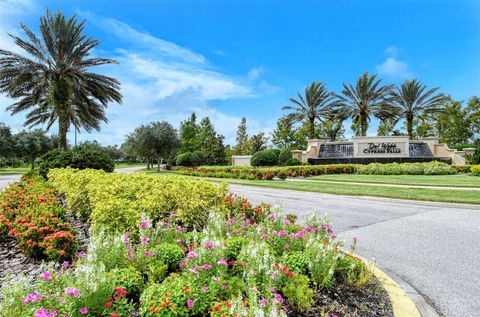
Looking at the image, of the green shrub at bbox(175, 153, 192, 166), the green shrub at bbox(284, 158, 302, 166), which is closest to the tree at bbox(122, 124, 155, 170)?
the green shrub at bbox(175, 153, 192, 166)

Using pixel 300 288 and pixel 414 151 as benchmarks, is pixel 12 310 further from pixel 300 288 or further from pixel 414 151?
pixel 414 151

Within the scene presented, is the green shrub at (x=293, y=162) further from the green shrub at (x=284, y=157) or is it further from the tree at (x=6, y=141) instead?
the tree at (x=6, y=141)

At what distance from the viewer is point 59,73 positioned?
2119 cm

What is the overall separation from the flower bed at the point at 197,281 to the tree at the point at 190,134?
49.4 metres

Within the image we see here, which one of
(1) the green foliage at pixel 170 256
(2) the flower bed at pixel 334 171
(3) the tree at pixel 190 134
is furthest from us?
(3) the tree at pixel 190 134

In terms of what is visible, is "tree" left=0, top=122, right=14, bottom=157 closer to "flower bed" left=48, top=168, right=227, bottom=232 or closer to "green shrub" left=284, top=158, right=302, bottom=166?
"green shrub" left=284, top=158, right=302, bottom=166

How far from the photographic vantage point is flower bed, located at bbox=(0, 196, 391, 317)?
2318 mm

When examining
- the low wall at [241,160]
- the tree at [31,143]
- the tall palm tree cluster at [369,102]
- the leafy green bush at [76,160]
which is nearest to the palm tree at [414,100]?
the tall palm tree cluster at [369,102]

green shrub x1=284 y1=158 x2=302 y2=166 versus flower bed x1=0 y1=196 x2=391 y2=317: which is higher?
green shrub x1=284 y1=158 x2=302 y2=166

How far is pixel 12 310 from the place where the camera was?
2.18m

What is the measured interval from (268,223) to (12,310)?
2.94 meters

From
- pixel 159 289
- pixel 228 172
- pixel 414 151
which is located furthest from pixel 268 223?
pixel 414 151

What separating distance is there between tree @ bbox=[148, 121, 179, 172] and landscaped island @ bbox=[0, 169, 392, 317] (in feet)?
102

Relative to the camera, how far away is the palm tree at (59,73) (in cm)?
2008
